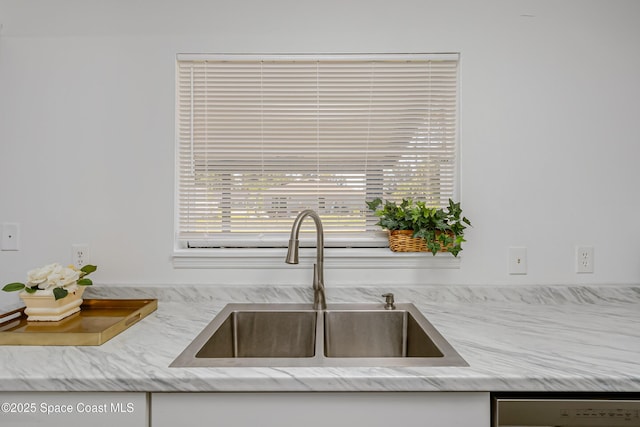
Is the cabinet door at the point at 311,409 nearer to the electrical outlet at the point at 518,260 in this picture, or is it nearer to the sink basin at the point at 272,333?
the sink basin at the point at 272,333

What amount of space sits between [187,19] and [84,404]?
1.44 metres

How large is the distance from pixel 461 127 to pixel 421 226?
461 millimetres

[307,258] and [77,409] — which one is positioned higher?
[307,258]

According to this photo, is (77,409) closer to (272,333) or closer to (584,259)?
(272,333)

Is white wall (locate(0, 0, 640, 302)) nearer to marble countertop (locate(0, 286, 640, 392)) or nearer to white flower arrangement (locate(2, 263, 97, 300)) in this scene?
marble countertop (locate(0, 286, 640, 392))

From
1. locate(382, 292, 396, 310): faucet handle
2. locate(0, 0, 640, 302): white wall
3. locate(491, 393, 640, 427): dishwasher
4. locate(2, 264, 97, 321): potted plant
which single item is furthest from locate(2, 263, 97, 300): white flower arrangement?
locate(491, 393, 640, 427): dishwasher

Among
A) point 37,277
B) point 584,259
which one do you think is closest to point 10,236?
point 37,277

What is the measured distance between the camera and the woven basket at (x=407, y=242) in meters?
1.54

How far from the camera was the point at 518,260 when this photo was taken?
159 cm

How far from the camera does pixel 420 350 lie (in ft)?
4.17

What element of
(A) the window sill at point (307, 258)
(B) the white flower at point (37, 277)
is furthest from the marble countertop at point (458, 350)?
(B) the white flower at point (37, 277)

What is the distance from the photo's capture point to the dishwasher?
0.90 meters

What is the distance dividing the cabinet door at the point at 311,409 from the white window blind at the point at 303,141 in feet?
2.56

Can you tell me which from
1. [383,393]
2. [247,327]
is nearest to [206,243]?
[247,327]
